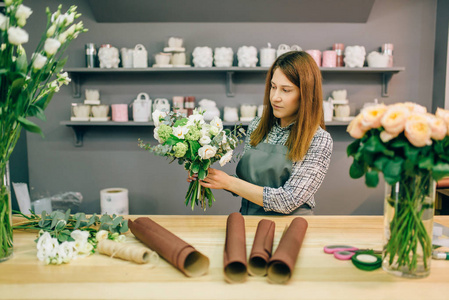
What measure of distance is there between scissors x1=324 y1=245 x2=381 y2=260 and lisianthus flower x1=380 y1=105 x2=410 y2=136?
43 centimetres

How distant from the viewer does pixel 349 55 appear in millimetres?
3137

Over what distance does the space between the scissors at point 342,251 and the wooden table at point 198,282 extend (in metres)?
0.02

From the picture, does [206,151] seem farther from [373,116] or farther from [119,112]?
[119,112]

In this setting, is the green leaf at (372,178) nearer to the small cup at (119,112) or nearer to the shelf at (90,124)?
the shelf at (90,124)

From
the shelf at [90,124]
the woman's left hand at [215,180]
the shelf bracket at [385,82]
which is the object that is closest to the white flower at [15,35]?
the woman's left hand at [215,180]

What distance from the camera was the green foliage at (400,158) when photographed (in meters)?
0.92

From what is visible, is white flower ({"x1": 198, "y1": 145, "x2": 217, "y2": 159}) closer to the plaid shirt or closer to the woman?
the woman

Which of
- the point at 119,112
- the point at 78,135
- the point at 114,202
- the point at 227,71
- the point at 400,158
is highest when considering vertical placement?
the point at 227,71

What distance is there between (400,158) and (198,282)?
624 mm

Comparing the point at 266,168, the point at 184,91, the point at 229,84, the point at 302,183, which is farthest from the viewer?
the point at 184,91

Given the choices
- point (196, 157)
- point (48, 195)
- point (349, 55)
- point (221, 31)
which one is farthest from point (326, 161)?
point (48, 195)

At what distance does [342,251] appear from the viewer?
1166mm

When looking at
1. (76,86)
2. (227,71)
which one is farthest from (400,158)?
(76,86)

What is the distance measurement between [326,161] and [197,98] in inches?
73.8
